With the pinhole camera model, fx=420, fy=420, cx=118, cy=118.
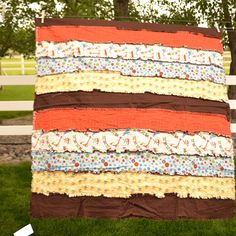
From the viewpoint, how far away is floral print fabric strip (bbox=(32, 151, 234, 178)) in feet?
13.7

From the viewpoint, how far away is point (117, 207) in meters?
4.21

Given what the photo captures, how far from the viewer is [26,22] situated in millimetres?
9250

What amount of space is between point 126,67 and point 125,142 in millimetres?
819

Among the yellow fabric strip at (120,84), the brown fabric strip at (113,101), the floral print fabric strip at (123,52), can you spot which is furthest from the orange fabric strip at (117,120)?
the floral print fabric strip at (123,52)

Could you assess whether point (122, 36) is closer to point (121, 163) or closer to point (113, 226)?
point (121, 163)

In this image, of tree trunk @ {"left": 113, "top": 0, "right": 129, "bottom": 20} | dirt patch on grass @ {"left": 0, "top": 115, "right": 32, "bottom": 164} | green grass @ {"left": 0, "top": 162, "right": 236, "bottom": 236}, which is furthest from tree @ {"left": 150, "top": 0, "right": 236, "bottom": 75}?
green grass @ {"left": 0, "top": 162, "right": 236, "bottom": 236}

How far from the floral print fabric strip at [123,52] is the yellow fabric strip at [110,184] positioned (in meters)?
1.26

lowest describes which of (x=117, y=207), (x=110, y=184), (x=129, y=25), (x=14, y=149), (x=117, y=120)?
(x=14, y=149)

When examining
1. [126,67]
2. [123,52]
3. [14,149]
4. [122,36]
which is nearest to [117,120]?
[126,67]

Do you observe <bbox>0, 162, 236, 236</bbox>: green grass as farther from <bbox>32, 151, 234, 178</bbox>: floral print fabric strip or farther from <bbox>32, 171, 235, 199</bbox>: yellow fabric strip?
<bbox>32, 151, 234, 178</bbox>: floral print fabric strip

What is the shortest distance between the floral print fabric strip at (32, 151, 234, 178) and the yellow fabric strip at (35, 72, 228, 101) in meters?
0.67

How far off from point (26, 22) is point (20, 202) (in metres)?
5.53

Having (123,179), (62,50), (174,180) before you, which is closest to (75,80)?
(62,50)

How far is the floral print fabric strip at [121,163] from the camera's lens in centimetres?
419
